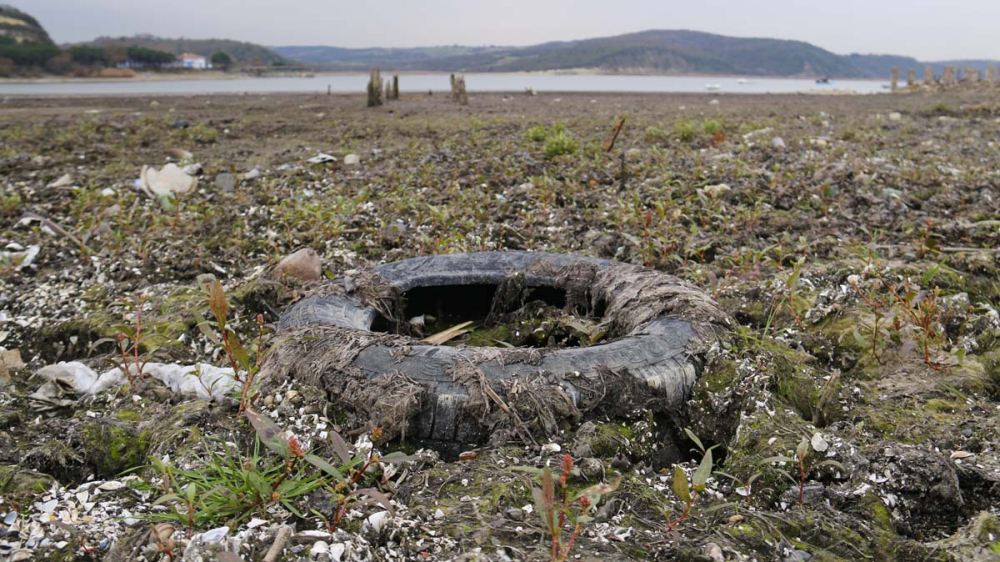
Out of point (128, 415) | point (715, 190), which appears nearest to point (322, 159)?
point (715, 190)

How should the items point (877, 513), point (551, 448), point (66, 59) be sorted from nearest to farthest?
point (877, 513) < point (551, 448) < point (66, 59)

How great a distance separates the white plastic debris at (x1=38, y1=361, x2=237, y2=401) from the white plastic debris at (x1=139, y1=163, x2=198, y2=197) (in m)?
3.27

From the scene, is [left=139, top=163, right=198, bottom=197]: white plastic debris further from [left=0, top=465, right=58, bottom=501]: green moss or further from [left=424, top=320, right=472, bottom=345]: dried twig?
[left=0, top=465, right=58, bottom=501]: green moss

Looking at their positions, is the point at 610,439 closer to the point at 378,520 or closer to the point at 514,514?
the point at 514,514

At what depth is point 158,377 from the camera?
9.33 feet

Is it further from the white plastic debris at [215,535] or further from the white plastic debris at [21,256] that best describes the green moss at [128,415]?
the white plastic debris at [21,256]

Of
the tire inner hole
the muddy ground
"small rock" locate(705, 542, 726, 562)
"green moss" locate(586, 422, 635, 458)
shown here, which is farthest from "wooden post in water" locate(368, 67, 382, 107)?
"small rock" locate(705, 542, 726, 562)

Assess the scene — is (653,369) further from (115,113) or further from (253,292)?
(115,113)

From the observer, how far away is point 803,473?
6.40 feet

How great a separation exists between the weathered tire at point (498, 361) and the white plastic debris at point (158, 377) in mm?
339

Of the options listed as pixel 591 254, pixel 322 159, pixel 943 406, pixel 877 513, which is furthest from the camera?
pixel 322 159

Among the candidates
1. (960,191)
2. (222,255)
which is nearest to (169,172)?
(222,255)

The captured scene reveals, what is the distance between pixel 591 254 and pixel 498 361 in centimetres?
227

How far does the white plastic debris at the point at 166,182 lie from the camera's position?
592 centimetres
